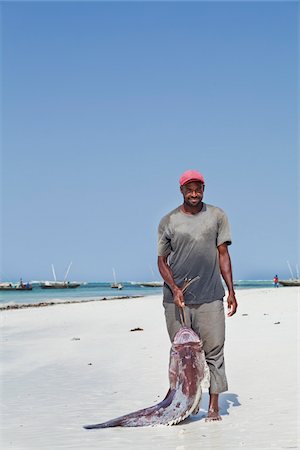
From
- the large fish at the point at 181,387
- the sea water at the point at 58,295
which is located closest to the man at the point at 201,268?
the large fish at the point at 181,387

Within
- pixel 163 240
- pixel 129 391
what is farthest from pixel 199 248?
pixel 129 391

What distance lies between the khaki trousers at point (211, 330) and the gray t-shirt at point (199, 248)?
8cm

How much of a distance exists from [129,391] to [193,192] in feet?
9.39

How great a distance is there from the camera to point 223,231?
604cm

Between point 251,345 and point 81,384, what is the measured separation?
4.13 meters

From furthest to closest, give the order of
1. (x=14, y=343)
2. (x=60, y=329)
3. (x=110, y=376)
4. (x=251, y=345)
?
(x=60, y=329)
(x=14, y=343)
(x=251, y=345)
(x=110, y=376)

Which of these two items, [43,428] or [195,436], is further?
[43,428]

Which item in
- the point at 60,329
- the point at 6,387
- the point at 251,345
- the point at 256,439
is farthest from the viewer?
the point at 60,329

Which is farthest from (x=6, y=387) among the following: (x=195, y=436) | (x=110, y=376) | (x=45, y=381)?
(x=195, y=436)

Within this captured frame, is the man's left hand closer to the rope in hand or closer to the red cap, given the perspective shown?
the rope in hand

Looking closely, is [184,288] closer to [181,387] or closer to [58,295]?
[181,387]

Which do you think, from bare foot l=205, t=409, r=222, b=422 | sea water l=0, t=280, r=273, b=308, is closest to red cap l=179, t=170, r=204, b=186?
bare foot l=205, t=409, r=222, b=422

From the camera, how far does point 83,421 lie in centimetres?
607

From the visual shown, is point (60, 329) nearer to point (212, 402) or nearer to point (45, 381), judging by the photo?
point (45, 381)
